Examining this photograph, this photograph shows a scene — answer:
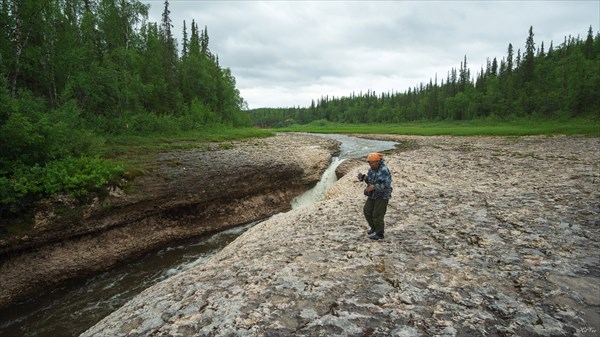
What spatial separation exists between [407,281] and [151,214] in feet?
51.4

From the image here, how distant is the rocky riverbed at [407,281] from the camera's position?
5.72m

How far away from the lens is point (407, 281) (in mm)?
7227

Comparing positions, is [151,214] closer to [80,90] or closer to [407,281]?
[407,281]

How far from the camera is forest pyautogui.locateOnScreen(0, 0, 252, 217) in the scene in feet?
47.8

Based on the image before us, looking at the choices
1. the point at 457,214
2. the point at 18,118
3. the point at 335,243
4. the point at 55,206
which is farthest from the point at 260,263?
the point at 18,118

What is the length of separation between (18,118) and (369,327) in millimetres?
18348

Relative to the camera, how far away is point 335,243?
10102 millimetres

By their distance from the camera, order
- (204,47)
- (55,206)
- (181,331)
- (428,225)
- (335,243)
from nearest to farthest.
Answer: (181,331)
(335,243)
(428,225)
(55,206)
(204,47)

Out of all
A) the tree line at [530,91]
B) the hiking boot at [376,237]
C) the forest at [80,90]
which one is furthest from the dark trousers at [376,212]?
the tree line at [530,91]

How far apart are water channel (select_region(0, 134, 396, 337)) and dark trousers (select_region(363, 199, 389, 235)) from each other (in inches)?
391

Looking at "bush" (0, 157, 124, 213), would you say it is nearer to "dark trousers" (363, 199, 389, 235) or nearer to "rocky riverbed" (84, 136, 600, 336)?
"rocky riverbed" (84, 136, 600, 336)

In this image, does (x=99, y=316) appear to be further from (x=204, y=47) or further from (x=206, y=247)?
(x=204, y=47)

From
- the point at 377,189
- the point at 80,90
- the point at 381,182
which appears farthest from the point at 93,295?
the point at 80,90

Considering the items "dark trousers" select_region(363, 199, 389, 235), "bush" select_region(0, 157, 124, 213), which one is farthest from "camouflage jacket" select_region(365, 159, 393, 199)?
"bush" select_region(0, 157, 124, 213)
